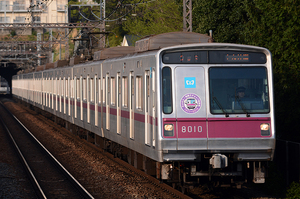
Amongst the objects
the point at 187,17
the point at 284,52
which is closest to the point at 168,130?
the point at 284,52

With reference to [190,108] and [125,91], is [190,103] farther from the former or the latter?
[125,91]

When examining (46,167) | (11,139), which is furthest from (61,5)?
(46,167)

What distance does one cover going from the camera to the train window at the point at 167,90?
8586 mm

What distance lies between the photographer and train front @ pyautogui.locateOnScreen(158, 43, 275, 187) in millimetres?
8523

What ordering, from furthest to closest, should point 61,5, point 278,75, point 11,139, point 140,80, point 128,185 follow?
point 61,5
point 11,139
point 278,75
point 128,185
point 140,80

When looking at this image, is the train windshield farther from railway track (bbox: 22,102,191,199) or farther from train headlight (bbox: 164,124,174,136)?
railway track (bbox: 22,102,191,199)

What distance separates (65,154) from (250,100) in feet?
29.8

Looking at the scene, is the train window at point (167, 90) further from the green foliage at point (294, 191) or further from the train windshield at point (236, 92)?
the green foliage at point (294, 191)

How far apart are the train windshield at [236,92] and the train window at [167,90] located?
72 cm

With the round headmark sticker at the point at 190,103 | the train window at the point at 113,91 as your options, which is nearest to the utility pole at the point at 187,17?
the train window at the point at 113,91

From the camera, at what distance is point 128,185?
35.7ft

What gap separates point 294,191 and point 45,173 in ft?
21.7

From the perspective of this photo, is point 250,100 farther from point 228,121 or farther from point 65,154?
point 65,154

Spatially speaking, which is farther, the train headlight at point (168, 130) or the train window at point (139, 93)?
the train window at point (139, 93)
